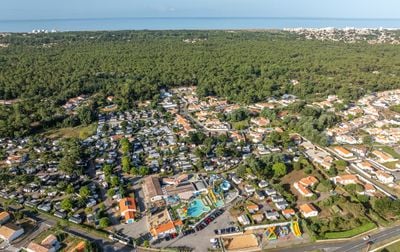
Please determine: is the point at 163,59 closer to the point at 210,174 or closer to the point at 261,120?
the point at 261,120

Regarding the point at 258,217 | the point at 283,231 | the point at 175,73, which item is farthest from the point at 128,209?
the point at 175,73

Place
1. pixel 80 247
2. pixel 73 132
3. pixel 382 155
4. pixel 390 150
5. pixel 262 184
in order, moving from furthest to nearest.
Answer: pixel 73 132
pixel 390 150
pixel 382 155
pixel 262 184
pixel 80 247

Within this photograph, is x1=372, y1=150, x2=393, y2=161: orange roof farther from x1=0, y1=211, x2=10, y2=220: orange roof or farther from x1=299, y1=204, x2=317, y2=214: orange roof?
x1=0, y1=211, x2=10, y2=220: orange roof

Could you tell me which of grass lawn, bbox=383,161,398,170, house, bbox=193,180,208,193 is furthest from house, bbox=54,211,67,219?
grass lawn, bbox=383,161,398,170

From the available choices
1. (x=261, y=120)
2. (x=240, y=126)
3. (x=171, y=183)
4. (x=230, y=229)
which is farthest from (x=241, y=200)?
(x=261, y=120)

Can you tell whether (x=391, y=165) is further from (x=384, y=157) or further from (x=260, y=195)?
(x=260, y=195)

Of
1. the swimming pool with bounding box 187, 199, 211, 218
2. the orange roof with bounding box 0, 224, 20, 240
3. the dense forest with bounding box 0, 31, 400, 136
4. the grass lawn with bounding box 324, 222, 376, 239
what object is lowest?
the grass lawn with bounding box 324, 222, 376, 239

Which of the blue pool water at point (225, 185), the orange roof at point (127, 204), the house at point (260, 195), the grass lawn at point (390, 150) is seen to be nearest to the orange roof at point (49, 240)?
the orange roof at point (127, 204)

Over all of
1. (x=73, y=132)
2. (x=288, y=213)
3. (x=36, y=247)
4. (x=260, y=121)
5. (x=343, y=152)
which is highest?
(x=260, y=121)
